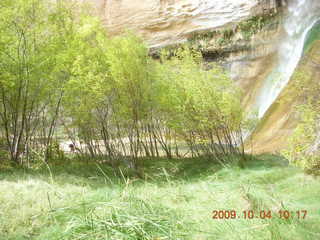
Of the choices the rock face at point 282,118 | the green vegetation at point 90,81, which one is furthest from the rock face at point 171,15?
the green vegetation at point 90,81

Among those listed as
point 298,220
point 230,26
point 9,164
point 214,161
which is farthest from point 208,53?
point 298,220

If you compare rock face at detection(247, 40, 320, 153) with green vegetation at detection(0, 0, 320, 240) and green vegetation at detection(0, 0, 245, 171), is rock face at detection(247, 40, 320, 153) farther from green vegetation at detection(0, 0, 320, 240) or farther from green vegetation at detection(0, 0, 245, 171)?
green vegetation at detection(0, 0, 245, 171)

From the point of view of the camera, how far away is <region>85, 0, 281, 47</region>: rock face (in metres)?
25.0

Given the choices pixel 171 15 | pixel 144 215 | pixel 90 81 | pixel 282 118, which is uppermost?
pixel 171 15

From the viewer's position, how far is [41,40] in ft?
44.4

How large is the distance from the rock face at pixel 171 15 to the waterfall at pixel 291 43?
67.3 inches

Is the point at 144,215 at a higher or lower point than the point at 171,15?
lower

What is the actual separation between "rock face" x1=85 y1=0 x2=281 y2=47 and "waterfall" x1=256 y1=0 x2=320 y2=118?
5.61 feet

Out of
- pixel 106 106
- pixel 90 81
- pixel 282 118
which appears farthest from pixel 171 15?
pixel 90 81

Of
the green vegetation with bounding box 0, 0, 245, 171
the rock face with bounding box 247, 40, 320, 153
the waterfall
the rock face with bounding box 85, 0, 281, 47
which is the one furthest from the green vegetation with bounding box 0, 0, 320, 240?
the rock face with bounding box 85, 0, 281, 47

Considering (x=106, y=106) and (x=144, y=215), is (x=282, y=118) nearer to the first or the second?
(x=106, y=106)

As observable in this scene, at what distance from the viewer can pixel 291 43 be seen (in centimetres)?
2294

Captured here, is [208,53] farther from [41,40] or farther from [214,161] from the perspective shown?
[41,40]

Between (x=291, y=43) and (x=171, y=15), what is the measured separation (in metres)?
8.88
